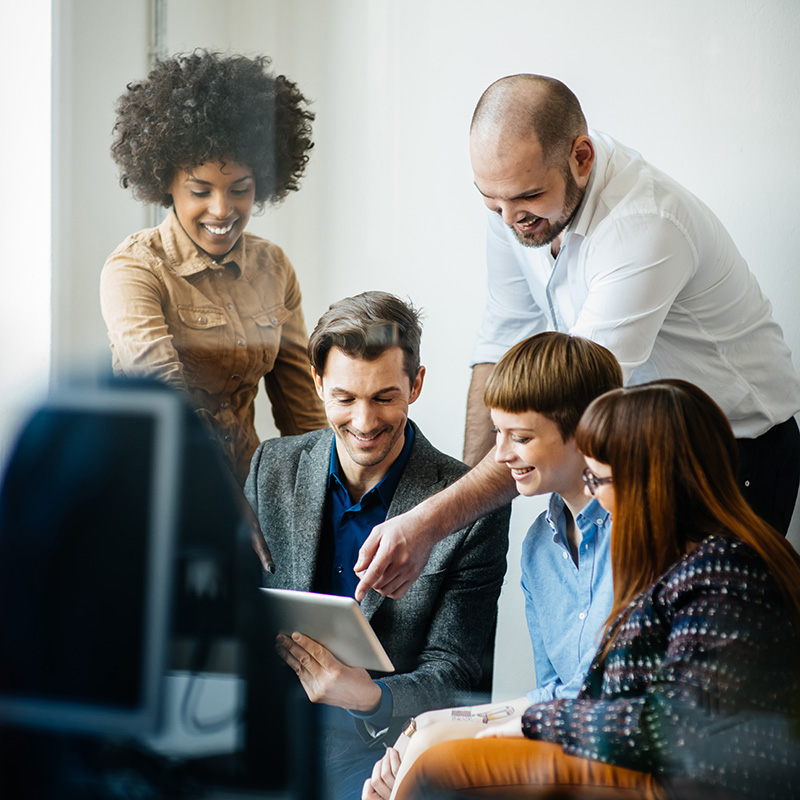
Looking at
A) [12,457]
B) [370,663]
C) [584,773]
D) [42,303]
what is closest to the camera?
[12,457]

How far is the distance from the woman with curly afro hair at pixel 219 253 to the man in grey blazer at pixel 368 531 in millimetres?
56

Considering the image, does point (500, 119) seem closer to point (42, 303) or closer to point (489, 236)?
point (489, 236)

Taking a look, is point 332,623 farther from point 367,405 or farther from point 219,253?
point 219,253

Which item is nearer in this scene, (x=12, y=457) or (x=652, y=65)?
(x=12, y=457)

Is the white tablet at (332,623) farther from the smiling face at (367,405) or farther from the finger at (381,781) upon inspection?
the smiling face at (367,405)

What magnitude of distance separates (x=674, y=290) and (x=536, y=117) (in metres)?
0.26

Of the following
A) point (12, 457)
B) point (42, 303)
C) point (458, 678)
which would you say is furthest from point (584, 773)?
point (42, 303)

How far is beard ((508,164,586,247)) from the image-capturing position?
3.50 feet

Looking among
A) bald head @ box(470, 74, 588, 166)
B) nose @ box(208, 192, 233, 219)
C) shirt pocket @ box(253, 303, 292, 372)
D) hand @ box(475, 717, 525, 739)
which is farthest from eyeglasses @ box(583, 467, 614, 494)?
nose @ box(208, 192, 233, 219)

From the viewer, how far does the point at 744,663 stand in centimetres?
83

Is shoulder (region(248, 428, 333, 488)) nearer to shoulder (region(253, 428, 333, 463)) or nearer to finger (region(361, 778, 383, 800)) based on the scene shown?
shoulder (region(253, 428, 333, 463))

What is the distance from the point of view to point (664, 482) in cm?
89

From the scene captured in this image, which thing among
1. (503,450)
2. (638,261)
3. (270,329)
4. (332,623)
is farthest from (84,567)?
(638,261)

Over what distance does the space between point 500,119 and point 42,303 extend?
2.43 ft
